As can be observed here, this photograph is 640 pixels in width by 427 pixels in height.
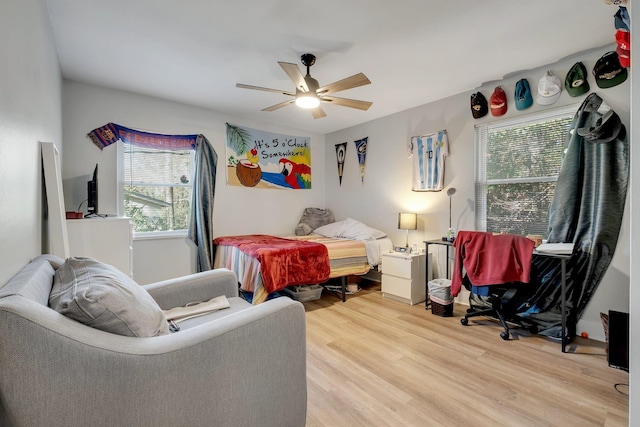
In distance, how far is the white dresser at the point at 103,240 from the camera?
242 centimetres

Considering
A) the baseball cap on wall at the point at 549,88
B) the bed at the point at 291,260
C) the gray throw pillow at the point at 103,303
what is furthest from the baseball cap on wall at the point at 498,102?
the gray throw pillow at the point at 103,303

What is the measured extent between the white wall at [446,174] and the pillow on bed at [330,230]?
398 mm

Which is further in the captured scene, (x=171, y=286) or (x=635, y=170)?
(x=171, y=286)

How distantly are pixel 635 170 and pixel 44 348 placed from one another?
1854mm

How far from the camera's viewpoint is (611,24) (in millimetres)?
2166

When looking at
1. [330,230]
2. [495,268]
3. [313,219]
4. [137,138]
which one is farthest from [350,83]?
[313,219]

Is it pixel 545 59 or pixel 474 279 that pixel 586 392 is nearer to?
pixel 474 279

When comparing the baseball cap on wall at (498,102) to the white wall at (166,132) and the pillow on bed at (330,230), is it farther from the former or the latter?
the white wall at (166,132)

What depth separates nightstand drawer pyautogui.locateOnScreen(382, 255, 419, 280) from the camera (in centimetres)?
345

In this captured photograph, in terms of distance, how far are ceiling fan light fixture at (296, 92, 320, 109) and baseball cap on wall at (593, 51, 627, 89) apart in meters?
2.41

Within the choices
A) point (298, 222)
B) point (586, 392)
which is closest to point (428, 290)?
point (586, 392)

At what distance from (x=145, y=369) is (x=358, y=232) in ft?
11.5

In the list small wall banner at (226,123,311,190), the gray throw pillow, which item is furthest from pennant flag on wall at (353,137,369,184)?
the gray throw pillow

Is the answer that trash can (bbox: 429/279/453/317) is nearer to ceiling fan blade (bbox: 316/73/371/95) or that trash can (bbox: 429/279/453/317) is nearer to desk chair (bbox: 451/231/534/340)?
desk chair (bbox: 451/231/534/340)
